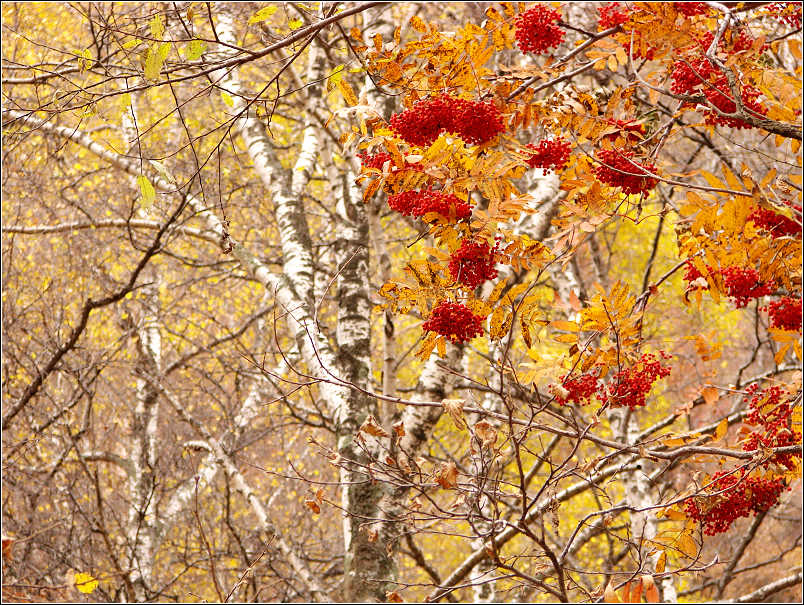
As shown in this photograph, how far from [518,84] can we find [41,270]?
6573mm

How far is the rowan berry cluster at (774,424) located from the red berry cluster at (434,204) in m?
1.44

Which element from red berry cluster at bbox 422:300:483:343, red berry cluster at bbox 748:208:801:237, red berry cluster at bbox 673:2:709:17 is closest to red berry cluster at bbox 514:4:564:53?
red berry cluster at bbox 673:2:709:17

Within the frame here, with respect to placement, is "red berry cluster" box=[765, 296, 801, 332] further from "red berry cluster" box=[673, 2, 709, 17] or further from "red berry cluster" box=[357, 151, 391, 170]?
"red berry cluster" box=[357, 151, 391, 170]

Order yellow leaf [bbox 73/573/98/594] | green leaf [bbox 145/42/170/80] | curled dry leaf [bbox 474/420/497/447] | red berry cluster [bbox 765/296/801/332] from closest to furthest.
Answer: green leaf [bbox 145/42/170/80] < curled dry leaf [bbox 474/420/497/447] < red berry cluster [bbox 765/296/801/332] < yellow leaf [bbox 73/573/98/594]

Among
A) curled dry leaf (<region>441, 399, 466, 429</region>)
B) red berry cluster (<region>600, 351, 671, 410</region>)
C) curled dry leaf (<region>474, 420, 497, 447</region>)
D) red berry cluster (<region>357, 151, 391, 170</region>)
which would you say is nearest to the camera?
curled dry leaf (<region>441, 399, 466, 429</region>)

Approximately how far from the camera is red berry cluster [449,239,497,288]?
98.6 inches

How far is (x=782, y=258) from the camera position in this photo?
3.04 m

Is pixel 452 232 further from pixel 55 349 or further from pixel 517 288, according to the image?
pixel 55 349

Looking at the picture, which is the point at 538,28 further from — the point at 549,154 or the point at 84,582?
the point at 84,582

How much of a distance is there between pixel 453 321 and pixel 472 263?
0.64ft

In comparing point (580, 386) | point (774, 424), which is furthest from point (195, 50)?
point (774, 424)

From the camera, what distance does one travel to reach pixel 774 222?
9.98ft

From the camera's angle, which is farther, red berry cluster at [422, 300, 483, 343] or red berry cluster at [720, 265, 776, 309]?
red berry cluster at [720, 265, 776, 309]

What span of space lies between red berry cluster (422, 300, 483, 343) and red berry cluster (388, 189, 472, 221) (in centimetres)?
28
